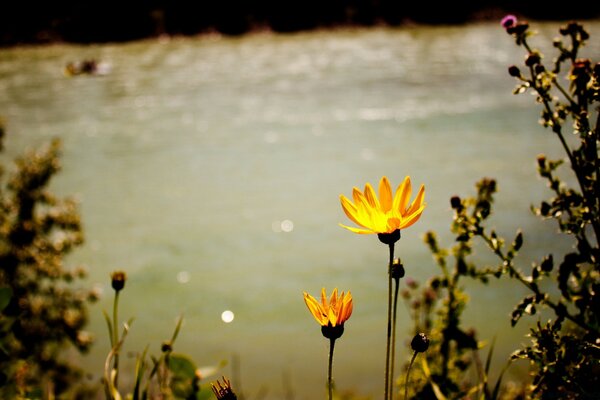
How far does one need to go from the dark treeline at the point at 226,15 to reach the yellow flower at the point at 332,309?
17848mm

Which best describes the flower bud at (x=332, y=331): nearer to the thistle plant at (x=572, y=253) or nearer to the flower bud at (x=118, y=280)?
the thistle plant at (x=572, y=253)

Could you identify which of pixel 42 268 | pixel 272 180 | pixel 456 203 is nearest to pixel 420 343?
pixel 456 203

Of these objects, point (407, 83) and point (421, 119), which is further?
point (407, 83)

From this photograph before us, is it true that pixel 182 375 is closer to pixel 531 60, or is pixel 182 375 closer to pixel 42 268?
pixel 531 60

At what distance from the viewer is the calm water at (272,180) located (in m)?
3.66

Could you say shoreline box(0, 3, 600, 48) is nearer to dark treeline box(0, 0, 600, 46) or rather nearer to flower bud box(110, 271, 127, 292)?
dark treeline box(0, 0, 600, 46)

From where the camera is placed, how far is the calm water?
144 inches

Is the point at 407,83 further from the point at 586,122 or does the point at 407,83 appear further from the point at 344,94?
the point at 586,122

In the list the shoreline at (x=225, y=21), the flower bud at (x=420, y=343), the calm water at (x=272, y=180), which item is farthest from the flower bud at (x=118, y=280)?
the shoreline at (x=225, y=21)

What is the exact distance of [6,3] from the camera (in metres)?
18.2

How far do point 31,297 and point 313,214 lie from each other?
228 cm

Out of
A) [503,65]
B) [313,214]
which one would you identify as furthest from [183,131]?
[503,65]

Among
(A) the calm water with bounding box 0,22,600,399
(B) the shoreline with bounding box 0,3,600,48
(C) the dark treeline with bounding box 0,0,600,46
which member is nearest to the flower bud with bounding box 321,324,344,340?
(A) the calm water with bounding box 0,22,600,399

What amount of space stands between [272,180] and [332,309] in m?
5.03
